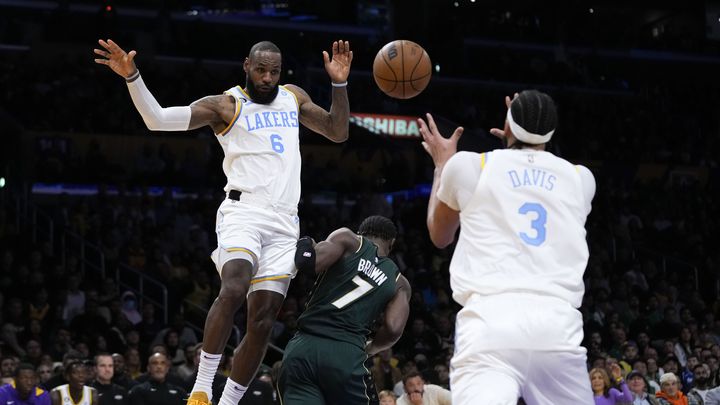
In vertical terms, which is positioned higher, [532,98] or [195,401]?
[532,98]

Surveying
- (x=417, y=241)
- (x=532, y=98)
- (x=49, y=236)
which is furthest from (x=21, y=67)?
(x=532, y=98)

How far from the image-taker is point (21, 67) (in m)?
22.3

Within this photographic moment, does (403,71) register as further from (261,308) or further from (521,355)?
(521,355)

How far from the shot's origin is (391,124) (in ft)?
81.2

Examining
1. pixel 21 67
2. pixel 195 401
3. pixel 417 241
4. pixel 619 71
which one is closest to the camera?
pixel 195 401

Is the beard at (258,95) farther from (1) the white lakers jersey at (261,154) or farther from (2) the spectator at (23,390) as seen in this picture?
(2) the spectator at (23,390)

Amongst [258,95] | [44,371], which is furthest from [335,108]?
[44,371]

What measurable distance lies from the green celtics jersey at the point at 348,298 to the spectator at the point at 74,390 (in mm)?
5085

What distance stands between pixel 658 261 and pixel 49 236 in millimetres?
12775

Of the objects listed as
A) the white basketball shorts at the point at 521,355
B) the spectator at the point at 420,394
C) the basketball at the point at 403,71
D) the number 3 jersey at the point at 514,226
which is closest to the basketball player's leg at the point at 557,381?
the white basketball shorts at the point at 521,355

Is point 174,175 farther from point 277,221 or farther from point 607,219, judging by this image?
point 277,221

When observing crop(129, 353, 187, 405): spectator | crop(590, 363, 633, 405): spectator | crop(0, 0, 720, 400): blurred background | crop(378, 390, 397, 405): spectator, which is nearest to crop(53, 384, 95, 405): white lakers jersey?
crop(129, 353, 187, 405): spectator

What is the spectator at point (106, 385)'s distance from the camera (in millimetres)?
11398

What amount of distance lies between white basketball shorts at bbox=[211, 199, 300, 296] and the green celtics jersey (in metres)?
0.27
